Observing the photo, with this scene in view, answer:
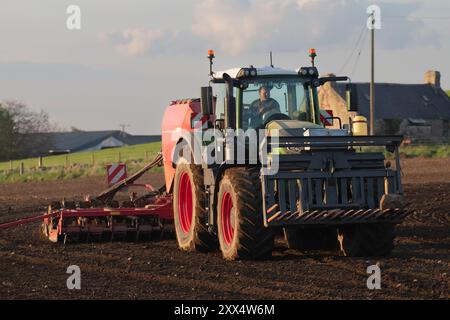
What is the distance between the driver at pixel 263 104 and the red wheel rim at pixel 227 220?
4.33ft

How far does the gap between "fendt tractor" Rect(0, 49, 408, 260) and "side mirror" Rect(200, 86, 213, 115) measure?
0.04ft

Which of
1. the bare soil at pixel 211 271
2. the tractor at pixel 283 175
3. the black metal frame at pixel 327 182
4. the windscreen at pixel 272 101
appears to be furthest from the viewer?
the windscreen at pixel 272 101

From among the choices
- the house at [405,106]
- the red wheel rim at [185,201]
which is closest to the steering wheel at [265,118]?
the red wheel rim at [185,201]

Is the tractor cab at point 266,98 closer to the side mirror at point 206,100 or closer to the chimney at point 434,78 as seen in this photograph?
the side mirror at point 206,100

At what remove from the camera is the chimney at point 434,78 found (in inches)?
2892

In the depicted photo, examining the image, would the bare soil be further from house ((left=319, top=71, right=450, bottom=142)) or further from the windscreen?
house ((left=319, top=71, right=450, bottom=142))

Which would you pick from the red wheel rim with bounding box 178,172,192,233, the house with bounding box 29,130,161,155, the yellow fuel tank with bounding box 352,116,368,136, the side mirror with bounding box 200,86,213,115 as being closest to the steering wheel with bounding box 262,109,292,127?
the side mirror with bounding box 200,86,213,115

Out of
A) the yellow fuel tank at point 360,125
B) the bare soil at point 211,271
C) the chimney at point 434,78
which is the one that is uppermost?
the chimney at point 434,78

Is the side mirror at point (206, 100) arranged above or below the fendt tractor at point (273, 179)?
above

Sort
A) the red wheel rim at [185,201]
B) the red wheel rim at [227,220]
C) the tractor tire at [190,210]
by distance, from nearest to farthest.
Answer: the red wheel rim at [227,220], the tractor tire at [190,210], the red wheel rim at [185,201]

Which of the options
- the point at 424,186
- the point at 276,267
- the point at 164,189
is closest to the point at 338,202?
the point at 276,267

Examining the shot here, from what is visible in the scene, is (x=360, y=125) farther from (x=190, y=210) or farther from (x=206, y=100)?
(x=190, y=210)

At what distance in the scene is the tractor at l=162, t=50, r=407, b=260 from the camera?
38.3 feet

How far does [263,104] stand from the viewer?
13.0 metres
